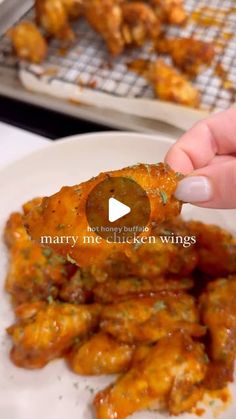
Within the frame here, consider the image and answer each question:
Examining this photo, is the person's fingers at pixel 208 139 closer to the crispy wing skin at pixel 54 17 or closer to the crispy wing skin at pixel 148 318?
the crispy wing skin at pixel 148 318

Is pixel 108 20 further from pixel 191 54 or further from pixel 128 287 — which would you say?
pixel 128 287

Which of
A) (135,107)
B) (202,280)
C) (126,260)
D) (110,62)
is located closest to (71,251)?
(126,260)

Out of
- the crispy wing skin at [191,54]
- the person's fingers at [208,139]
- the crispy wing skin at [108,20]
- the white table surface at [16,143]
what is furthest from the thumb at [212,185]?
the crispy wing skin at [108,20]

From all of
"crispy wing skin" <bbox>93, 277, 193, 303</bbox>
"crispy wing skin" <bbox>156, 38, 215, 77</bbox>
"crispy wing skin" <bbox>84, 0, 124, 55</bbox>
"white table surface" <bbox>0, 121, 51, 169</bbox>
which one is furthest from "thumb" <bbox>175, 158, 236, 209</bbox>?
"crispy wing skin" <bbox>84, 0, 124, 55</bbox>

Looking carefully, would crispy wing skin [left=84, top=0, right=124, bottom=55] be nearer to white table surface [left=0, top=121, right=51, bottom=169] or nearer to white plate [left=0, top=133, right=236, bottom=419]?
white table surface [left=0, top=121, right=51, bottom=169]

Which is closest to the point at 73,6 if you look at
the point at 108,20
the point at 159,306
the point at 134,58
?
the point at 108,20

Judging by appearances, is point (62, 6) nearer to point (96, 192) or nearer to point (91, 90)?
point (91, 90)
